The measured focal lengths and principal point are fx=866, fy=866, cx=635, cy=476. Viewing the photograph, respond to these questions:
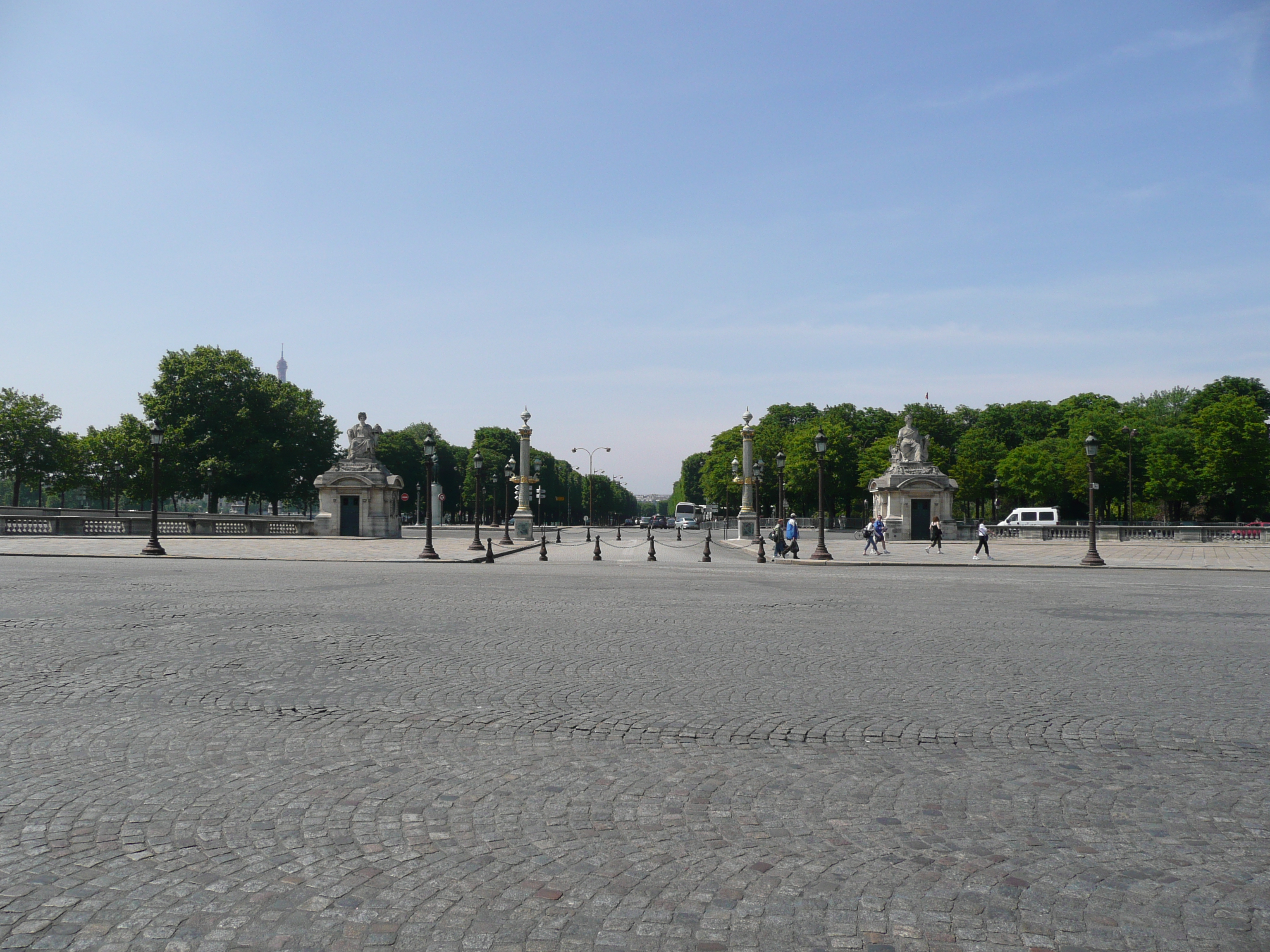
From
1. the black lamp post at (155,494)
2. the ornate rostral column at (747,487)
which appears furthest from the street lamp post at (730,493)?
the black lamp post at (155,494)

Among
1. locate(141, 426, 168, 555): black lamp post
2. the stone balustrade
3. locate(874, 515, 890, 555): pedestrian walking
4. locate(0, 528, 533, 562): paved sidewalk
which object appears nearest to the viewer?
locate(141, 426, 168, 555): black lamp post

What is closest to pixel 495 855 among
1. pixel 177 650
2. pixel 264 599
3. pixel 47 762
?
pixel 47 762

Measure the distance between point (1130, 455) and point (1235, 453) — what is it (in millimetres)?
8302

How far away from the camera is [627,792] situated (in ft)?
16.8

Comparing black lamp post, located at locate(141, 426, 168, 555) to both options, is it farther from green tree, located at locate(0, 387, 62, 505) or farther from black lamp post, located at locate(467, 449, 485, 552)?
green tree, located at locate(0, 387, 62, 505)

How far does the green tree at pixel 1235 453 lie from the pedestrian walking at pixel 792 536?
57.0 meters

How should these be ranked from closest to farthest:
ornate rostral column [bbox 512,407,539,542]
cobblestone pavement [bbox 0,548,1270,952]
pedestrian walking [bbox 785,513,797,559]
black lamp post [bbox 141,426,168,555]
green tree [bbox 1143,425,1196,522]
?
cobblestone pavement [bbox 0,548,1270,952]
black lamp post [bbox 141,426,168,555]
pedestrian walking [bbox 785,513,797,559]
ornate rostral column [bbox 512,407,539,542]
green tree [bbox 1143,425,1196,522]

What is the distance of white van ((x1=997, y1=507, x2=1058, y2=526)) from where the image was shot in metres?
64.4

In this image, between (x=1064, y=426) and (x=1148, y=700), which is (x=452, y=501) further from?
(x=1148, y=700)

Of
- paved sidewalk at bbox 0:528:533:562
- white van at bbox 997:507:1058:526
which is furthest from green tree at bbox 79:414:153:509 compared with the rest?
white van at bbox 997:507:1058:526

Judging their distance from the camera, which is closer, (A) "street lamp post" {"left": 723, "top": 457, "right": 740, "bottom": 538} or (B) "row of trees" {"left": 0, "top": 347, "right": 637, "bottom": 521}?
(A) "street lamp post" {"left": 723, "top": 457, "right": 740, "bottom": 538}

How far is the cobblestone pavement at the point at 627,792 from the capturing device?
359cm

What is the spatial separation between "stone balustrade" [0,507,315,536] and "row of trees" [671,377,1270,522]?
42167 mm

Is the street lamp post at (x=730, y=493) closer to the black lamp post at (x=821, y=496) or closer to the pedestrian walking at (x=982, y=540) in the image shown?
the black lamp post at (x=821, y=496)
